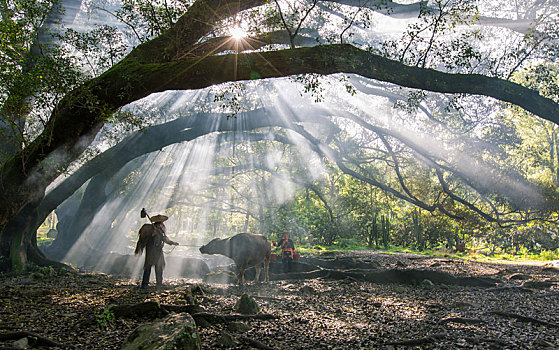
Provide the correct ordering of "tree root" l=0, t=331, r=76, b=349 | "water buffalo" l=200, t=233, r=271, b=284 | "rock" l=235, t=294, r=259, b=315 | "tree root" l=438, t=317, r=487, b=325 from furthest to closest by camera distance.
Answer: "water buffalo" l=200, t=233, r=271, b=284 < "rock" l=235, t=294, r=259, b=315 < "tree root" l=438, t=317, r=487, b=325 < "tree root" l=0, t=331, r=76, b=349

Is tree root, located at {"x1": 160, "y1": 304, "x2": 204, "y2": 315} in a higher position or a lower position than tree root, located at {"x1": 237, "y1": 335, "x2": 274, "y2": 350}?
higher

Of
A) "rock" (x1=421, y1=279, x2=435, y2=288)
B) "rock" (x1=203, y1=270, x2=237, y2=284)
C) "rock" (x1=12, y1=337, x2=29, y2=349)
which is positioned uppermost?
"rock" (x1=421, y1=279, x2=435, y2=288)

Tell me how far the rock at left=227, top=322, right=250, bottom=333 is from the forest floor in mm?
18

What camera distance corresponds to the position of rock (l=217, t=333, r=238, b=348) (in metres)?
4.61

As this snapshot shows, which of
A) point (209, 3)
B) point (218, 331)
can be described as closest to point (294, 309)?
point (218, 331)

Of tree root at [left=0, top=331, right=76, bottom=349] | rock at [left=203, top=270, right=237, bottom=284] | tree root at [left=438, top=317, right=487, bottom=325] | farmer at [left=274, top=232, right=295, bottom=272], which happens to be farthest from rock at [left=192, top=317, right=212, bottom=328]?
farmer at [left=274, top=232, right=295, bottom=272]

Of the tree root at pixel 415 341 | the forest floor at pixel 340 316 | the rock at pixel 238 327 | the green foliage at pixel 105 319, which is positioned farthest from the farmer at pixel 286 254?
the tree root at pixel 415 341

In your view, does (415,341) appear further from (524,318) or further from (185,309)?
(185,309)

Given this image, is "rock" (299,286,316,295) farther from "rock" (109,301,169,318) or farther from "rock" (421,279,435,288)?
"rock" (109,301,169,318)

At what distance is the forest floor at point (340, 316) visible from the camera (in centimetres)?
484

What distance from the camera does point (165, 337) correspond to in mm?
3766

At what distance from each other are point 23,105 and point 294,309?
21.5 ft

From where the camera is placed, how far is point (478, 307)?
705 cm

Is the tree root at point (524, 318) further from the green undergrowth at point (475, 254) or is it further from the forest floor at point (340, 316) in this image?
the green undergrowth at point (475, 254)
